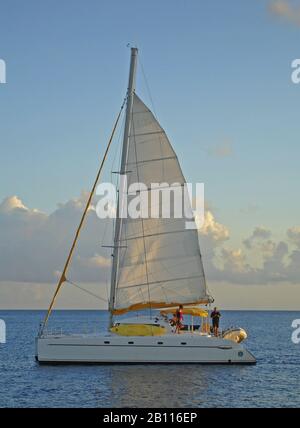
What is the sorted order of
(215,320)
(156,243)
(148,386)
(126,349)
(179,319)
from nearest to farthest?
(148,386)
(126,349)
(179,319)
(156,243)
(215,320)

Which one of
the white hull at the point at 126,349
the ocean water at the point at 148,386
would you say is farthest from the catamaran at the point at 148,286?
the ocean water at the point at 148,386

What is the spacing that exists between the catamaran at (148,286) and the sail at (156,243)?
2.4 inches

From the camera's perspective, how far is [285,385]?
39000 mm

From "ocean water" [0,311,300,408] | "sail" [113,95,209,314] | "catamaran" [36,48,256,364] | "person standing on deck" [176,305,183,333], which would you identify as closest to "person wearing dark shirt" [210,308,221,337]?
"catamaran" [36,48,256,364]

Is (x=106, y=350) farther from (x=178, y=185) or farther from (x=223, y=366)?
(x=178, y=185)

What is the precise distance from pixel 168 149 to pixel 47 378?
1541 cm

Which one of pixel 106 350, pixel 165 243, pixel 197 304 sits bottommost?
pixel 106 350

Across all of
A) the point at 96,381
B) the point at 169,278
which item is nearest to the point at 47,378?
the point at 96,381

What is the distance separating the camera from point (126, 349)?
1625 inches

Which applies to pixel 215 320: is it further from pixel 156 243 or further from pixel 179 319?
pixel 156 243

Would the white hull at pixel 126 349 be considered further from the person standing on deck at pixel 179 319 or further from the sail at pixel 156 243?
the sail at pixel 156 243

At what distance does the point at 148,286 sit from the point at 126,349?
4315 millimetres

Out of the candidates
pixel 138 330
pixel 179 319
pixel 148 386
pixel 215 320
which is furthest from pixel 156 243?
pixel 148 386

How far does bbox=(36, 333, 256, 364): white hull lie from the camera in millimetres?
41312
